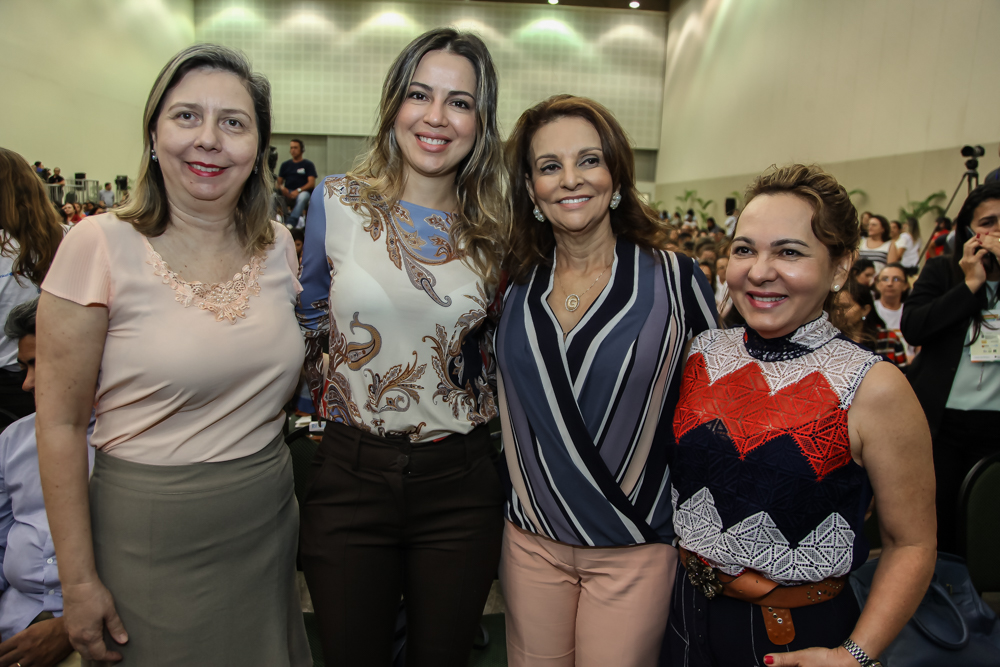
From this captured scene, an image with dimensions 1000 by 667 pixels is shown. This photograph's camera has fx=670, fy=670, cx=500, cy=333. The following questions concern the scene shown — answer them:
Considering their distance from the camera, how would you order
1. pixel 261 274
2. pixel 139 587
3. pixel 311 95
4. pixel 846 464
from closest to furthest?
pixel 846 464
pixel 139 587
pixel 261 274
pixel 311 95

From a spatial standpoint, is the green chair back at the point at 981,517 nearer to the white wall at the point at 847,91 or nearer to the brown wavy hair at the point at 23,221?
the white wall at the point at 847,91

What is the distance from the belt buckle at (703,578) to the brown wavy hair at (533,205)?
792mm

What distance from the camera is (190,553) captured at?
136cm

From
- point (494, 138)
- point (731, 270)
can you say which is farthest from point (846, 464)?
point (494, 138)

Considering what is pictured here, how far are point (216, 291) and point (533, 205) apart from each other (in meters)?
0.86

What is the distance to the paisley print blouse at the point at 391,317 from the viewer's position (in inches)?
60.5

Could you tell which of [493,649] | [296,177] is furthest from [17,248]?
[296,177]

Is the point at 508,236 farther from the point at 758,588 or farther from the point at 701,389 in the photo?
the point at 758,588

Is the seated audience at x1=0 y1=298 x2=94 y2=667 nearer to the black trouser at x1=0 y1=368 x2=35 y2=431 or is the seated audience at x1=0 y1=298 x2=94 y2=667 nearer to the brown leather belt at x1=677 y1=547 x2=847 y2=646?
the black trouser at x1=0 y1=368 x2=35 y2=431

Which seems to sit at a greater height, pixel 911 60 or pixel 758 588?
pixel 911 60

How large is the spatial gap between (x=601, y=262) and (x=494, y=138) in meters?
0.44

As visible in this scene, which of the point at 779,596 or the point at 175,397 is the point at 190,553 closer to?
the point at 175,397

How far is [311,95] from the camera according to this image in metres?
18.0

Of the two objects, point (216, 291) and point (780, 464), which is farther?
point (216, 291)
